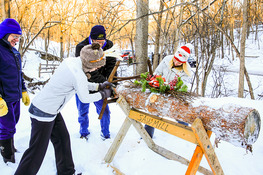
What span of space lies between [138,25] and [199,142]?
3088mm

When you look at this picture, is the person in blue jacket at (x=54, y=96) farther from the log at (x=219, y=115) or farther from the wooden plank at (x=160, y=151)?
the wooden plank at (x=160, y=151)

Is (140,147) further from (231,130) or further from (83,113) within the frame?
(231,130)

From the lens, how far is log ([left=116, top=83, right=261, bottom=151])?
1.40 m

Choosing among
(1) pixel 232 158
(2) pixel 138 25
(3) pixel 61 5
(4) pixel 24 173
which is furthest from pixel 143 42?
(3) pixel 61 5

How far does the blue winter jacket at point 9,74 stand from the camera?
2049 millimetres

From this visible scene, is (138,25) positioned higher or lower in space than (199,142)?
higher

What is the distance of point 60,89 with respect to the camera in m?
1.67

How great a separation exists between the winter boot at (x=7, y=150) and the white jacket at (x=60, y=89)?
846 mm

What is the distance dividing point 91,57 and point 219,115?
4.32 ft

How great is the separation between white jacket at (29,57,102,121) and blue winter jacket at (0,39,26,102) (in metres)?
0.65

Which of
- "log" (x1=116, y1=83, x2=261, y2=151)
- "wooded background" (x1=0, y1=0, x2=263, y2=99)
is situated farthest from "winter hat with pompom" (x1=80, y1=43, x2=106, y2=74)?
"wooded background" (x1=0, y1=0, x2=263, y2=99)

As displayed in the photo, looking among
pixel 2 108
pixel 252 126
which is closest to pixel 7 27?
pixel 2 108

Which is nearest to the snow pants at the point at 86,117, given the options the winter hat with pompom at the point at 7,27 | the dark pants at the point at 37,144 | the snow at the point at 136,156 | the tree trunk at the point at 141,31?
the snow at the point at 136,156

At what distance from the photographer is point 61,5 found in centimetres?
1081
